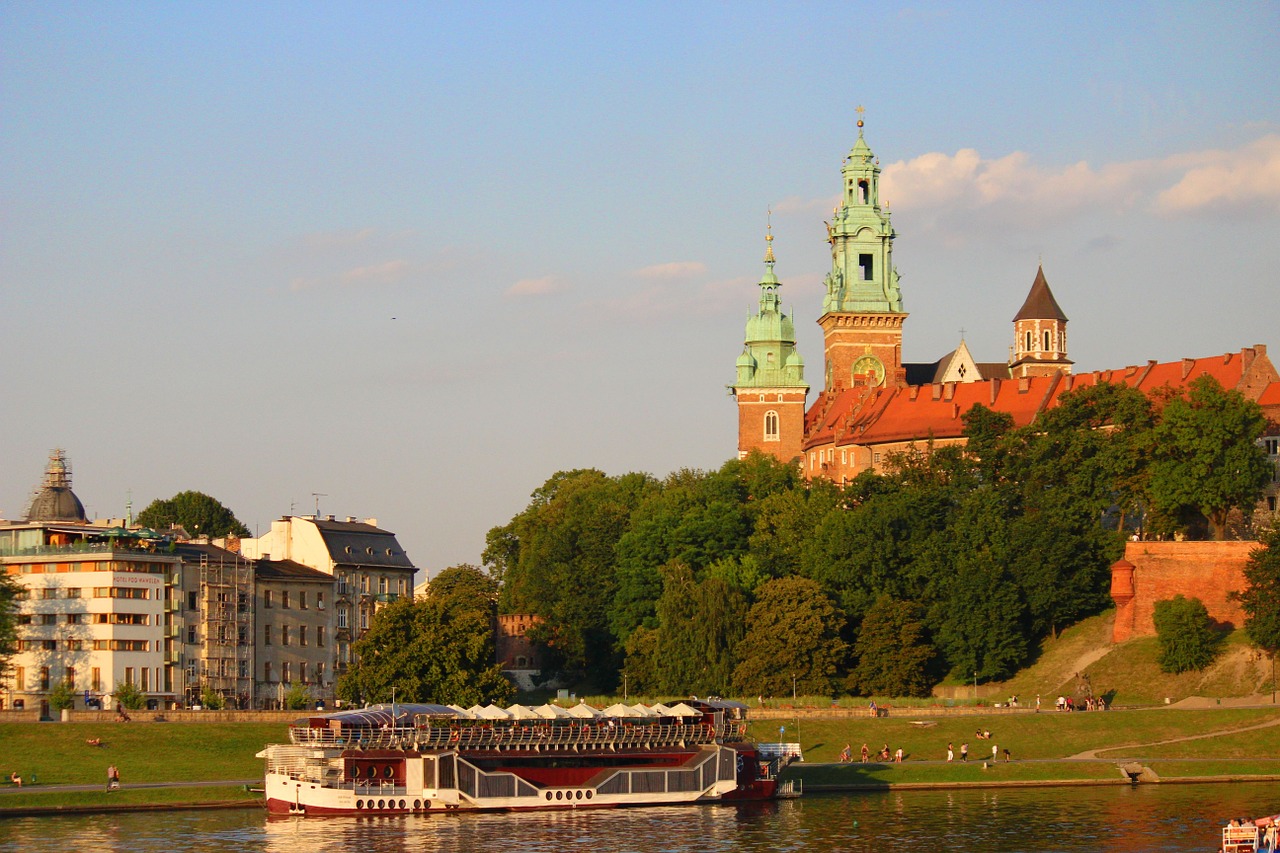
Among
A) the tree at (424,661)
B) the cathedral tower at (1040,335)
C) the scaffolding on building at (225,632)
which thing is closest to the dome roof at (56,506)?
the scaffolding on building at (225,632)

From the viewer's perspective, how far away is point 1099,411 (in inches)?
4882

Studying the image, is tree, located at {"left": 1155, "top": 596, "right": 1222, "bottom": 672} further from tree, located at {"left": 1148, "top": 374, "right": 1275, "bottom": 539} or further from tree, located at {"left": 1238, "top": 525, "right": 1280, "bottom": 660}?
tree, located at {"left": 1148, "top": 374, "right": 1275, "bottom": 539}

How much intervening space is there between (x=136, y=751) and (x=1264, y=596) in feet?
180

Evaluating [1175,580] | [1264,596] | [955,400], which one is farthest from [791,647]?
[955,400]

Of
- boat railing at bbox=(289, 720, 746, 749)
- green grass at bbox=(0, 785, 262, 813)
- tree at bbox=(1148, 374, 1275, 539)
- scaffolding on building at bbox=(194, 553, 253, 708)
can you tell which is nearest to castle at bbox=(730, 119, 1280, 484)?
tree at bbox=(1148, 374, 1275, 539)

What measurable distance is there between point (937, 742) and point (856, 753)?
401 centimetres

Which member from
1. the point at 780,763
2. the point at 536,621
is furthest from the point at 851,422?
the point at 780,763

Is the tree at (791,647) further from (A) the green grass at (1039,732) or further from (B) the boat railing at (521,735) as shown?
(B) the boat railing at (521,735)

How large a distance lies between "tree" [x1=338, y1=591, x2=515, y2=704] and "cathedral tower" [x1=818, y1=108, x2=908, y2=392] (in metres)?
71.8

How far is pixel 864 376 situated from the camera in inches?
6585

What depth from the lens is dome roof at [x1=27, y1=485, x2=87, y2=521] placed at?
13625cm

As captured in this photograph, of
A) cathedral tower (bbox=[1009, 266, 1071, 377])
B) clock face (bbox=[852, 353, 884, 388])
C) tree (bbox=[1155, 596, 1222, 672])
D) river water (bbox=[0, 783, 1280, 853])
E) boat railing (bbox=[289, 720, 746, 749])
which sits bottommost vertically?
river water (bbox=[0, 783, 1280, 853])

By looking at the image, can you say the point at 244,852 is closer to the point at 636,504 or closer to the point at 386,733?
the point at 386,733

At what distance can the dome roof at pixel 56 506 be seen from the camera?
136250 millimetres
